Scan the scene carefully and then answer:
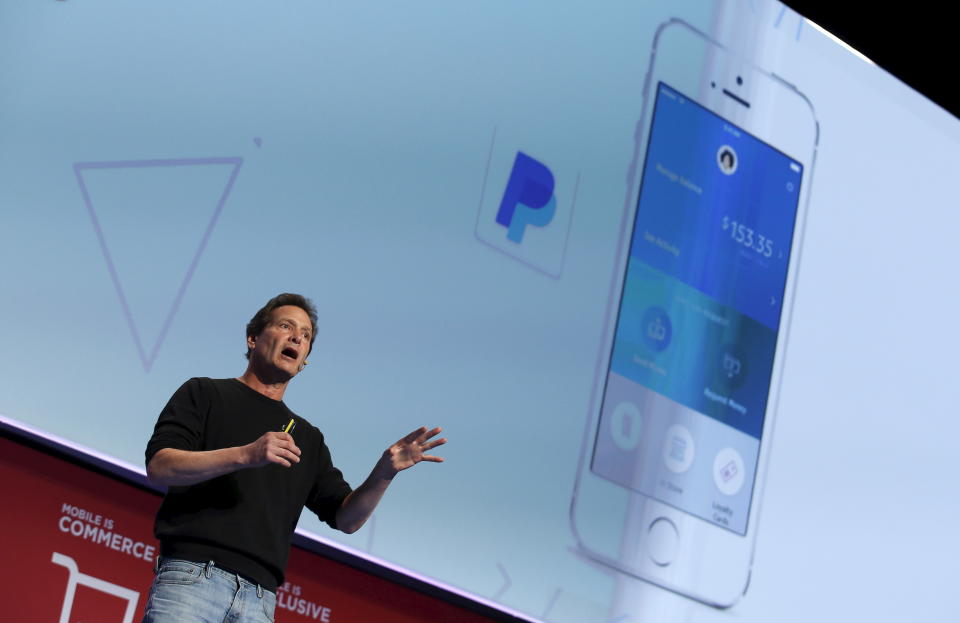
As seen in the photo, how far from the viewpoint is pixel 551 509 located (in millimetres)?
1780

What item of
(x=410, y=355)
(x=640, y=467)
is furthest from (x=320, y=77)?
(x=640, y=467)

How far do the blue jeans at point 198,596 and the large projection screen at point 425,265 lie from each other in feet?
1.17

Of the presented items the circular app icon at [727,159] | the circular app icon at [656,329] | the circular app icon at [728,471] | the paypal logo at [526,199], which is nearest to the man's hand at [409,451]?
the paypal logo at [526,199]

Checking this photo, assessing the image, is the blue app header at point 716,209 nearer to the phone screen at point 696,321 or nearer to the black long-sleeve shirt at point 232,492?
the phone screen at point 696,321

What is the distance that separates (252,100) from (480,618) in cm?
80

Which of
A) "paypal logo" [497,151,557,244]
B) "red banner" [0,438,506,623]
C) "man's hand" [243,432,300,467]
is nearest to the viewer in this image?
"man's hand" [243,432,300,467]

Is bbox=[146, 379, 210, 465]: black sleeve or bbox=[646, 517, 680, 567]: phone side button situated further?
bbox=[646, 517, 680, 567]: phone side button

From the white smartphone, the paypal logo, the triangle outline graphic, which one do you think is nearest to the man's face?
the triangle outline graphic

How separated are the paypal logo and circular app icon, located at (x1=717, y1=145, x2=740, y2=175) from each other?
15.0 inches

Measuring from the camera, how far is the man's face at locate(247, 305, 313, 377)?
1.31 metres

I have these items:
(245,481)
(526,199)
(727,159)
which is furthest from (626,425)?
(245,481)

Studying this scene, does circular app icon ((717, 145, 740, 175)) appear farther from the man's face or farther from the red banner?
the red banner

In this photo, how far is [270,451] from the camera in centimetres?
110

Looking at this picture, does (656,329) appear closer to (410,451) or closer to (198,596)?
(410,451)
